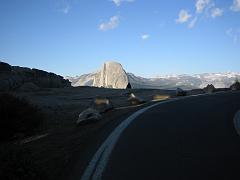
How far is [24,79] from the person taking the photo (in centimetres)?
5369

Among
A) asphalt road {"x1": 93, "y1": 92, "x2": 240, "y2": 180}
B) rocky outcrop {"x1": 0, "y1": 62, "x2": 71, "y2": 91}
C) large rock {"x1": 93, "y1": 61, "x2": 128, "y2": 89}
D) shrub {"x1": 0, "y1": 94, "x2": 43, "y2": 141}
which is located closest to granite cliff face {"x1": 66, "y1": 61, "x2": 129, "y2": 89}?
large rock {"x1": 93, "y1": 61, "x2": 128, "y2": 89}

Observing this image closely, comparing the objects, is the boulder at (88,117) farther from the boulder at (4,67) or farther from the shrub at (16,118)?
the boulder at (4,67)

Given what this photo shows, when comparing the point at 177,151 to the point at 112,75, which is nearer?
the point at 177,151

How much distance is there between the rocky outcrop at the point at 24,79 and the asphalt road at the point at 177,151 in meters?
34.5

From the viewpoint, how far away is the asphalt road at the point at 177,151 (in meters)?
6.89

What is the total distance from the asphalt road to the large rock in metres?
110

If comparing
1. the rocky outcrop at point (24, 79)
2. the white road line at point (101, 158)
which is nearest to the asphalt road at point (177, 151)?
the white road line at point (101, 158)

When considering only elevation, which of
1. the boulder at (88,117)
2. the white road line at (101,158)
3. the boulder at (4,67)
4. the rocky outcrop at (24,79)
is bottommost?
the white road line at (101,158)

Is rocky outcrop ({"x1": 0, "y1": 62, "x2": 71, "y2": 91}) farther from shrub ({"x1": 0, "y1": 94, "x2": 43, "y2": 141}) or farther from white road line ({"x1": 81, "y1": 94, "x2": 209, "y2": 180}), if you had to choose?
white road line ({"x1": 81, "y1": 94, "x2": 209, "y2": 180})

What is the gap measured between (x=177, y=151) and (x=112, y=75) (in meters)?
127

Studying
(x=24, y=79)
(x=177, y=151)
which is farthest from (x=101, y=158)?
(x=24, y=79)

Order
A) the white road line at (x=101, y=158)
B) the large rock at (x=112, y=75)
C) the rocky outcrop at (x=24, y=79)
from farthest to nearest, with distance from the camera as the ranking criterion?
the large rock at (x=112, y=75) → the rocky outcrop at (x=24, y=79) → the white road line at (x=101, y=158)

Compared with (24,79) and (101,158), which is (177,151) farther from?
(24,79)

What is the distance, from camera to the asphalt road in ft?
22.6
